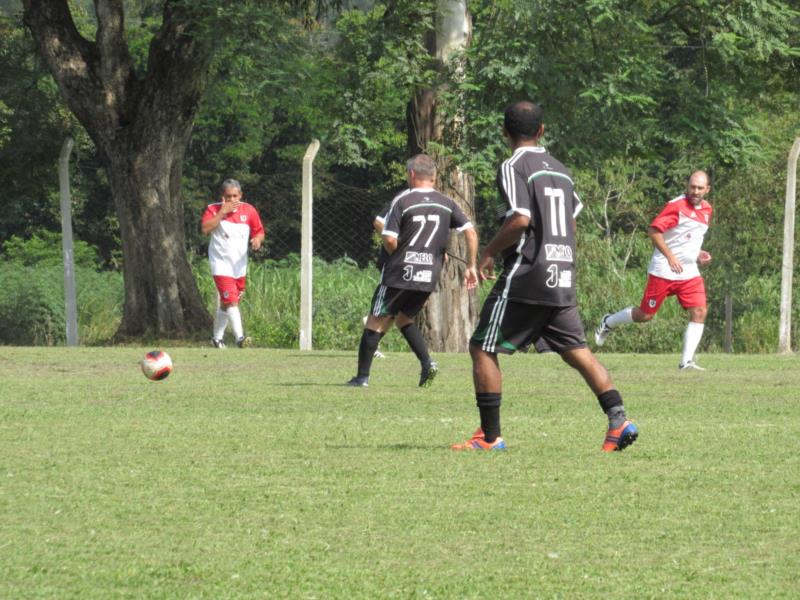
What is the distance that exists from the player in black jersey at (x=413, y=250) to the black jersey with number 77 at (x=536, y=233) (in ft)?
16.2

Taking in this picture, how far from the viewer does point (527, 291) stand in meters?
8.11

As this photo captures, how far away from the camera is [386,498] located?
264 inches

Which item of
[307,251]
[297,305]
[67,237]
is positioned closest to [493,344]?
[307,251]

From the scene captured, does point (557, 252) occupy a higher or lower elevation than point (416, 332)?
higher

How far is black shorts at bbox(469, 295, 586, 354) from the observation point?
26.9 feet

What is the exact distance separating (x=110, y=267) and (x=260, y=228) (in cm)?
3692

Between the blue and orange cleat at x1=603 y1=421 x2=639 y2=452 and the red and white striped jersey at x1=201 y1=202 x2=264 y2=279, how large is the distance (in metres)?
11.4

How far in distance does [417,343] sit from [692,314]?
3.69 m

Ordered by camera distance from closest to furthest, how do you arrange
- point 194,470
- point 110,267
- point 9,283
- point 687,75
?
point 194,470, point 687,75, point 9,283, point 110,267

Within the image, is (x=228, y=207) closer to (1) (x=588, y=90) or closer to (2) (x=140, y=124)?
(2) (x=140, y=124)

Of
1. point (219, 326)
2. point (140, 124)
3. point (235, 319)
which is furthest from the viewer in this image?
point (140, 124)

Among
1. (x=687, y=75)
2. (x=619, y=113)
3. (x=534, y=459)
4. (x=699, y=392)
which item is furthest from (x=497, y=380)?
(x=687, y=75)

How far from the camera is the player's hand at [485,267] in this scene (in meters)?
8.20

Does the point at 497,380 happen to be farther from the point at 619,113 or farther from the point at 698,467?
the point at 619,113
